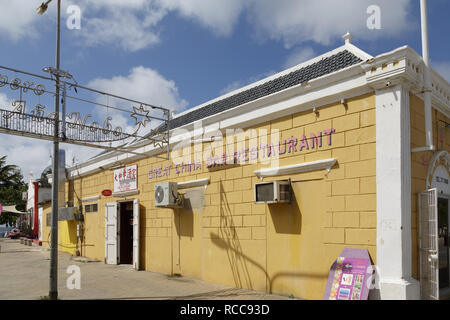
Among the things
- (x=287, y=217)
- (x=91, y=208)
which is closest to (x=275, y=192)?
(x=287, y=217)

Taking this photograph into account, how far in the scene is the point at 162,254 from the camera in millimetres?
10875

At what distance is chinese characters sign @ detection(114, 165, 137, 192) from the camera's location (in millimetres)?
12280

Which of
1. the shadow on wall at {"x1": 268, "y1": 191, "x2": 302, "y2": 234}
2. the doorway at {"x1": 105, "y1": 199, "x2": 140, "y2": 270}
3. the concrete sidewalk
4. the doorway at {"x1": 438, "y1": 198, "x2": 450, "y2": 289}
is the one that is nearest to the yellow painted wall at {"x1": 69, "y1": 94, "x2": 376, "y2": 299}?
the shadow on wall at {"x1": 268, "y1": 191, "x2": 302, "y2": 234}

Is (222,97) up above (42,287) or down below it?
above

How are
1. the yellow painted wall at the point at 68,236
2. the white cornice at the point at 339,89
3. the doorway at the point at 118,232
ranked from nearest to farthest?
the white cornice at the point at 339,89
the doorway at the point at 118,232
the yellow painted wall at the point at 68,236

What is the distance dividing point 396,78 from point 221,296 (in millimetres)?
5080

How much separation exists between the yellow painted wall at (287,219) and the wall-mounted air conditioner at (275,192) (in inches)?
6.3

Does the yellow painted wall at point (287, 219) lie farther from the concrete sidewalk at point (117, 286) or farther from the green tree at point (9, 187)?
the green tree at point (9, 187)

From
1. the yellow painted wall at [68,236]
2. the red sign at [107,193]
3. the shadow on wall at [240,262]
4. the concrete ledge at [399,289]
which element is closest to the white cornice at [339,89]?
the shadow on wall at [240,262]

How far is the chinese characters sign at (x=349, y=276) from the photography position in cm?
598

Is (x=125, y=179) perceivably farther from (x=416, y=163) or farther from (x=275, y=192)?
A: (x=416, y=163)
